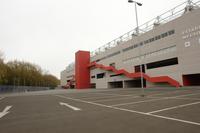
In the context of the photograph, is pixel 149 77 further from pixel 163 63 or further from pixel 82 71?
pixel 82 71

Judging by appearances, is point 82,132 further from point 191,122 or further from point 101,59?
point 101,59

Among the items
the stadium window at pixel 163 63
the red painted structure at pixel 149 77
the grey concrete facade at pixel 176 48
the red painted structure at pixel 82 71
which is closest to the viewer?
the grey concrete facade at pixel 176 48

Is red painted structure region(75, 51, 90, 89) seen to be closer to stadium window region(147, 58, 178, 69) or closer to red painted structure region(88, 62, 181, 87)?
red painted structure region(88, 62, 181, 87)

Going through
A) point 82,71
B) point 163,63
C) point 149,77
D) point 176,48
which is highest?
point 176,48

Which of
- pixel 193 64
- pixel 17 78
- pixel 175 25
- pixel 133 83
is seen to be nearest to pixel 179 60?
pixel 193 64

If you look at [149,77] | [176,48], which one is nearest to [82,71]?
[149,77]

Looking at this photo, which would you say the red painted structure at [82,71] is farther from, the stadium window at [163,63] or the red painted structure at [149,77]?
the stadium window at [163,63]

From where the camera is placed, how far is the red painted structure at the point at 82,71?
6721 centimetres

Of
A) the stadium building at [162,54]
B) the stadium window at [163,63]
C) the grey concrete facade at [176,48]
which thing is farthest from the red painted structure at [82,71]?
the stadium window at [163,63]

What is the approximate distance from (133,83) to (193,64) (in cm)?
2124

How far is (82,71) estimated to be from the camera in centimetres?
6831

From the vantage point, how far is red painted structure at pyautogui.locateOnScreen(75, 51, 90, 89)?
2646 inches

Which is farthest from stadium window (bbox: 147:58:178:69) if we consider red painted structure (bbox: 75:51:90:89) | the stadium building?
red painted structure (bbox: 75:51:90:89)

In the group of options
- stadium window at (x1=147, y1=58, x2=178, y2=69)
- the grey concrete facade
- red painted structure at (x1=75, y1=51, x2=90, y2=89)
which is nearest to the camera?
the grey concrete facade
